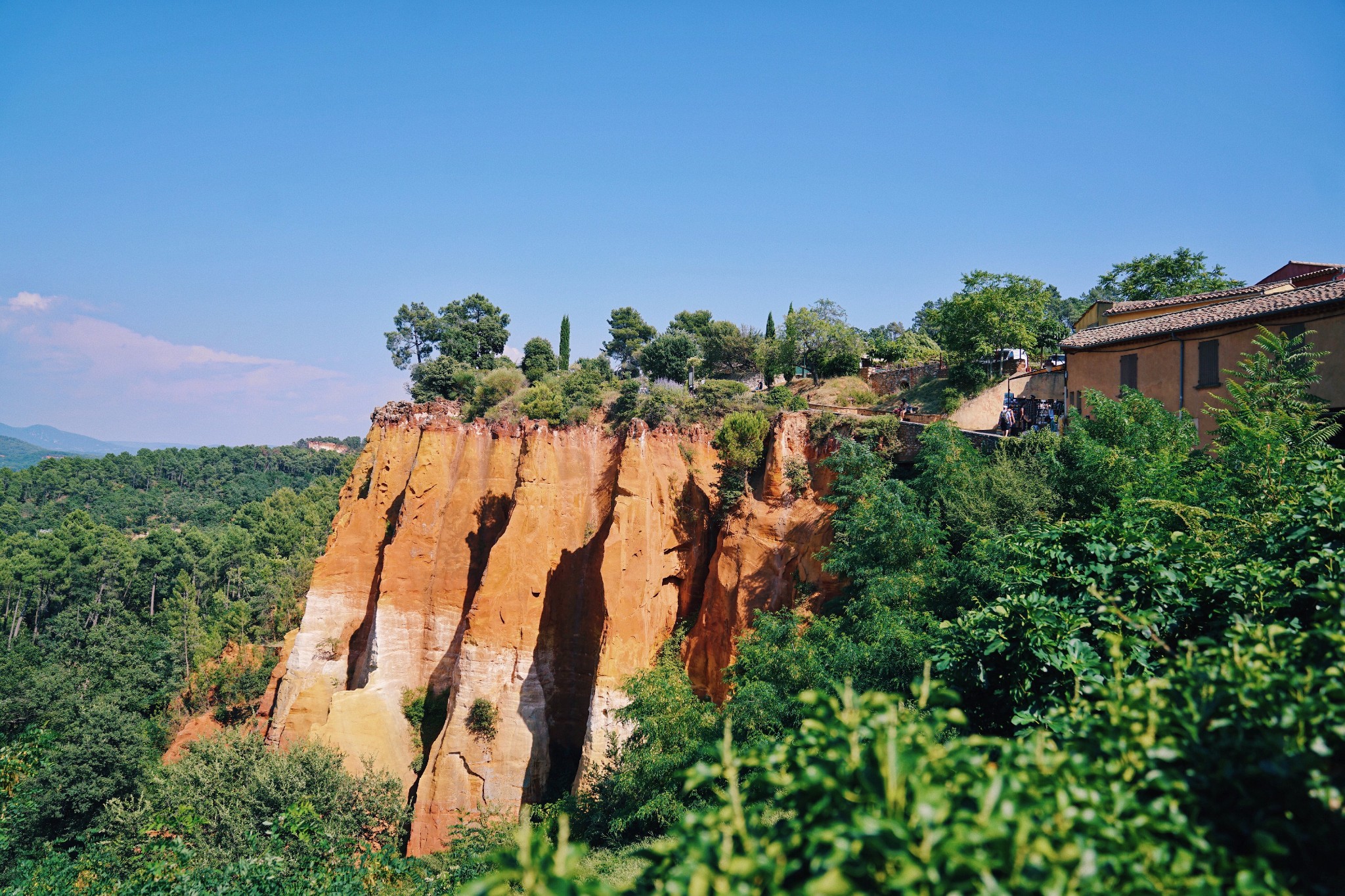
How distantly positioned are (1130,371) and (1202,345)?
78.7 inches

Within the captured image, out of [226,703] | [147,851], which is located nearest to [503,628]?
[147,851]

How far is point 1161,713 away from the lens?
16.1 ft

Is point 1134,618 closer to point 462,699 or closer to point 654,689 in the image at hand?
point 654,689

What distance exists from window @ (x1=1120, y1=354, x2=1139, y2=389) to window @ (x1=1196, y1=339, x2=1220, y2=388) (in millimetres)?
1652

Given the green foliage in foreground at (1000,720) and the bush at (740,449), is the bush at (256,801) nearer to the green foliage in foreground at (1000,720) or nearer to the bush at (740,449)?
the green foliage in foreground at (1000,720)

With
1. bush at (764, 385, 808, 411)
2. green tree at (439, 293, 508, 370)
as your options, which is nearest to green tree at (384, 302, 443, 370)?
green tree at (439, 293, 508, 370)

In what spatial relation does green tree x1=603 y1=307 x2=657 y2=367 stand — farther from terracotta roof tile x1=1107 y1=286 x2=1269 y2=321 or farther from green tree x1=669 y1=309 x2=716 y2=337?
terracotta roof tile x1=1107 y1=286 x2=1269 y2=321

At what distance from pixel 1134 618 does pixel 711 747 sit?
27.8 feet

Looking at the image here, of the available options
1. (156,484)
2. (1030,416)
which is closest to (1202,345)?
(1030,416)

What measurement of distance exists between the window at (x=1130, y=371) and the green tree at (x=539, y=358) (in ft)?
94.6

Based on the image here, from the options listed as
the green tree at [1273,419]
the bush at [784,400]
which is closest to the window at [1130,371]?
the green tree at [1273,419]

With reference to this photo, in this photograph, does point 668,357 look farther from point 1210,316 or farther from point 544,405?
point 1210,316

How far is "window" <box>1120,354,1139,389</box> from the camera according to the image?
67.8 feet

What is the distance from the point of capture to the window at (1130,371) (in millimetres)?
20672
